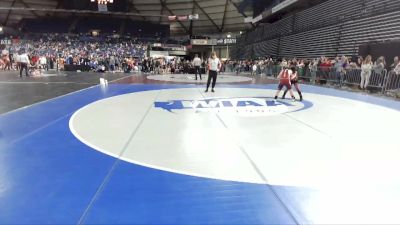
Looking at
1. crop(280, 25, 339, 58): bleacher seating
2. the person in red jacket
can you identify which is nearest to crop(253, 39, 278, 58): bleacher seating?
crop(280, 25, 339, 58): bleacher seating

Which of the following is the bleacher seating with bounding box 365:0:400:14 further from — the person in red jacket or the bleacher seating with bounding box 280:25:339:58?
the person in red jacket

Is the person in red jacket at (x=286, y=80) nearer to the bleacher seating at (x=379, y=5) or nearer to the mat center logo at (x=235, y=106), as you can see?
the mat center logo at (x=235, y=106)

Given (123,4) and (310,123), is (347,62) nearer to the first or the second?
(310,123)

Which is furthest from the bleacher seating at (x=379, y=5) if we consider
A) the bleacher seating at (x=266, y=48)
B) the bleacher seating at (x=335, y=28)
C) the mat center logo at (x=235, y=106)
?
the bleacher seating at (x=266, y=48)

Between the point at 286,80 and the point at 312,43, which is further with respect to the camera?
the point at 312,43

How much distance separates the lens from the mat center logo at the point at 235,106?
782cm

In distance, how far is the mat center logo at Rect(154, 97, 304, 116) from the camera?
782 cm

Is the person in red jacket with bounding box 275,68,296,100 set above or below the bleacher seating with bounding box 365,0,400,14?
below

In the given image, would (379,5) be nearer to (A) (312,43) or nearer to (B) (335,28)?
(B) (335,28)

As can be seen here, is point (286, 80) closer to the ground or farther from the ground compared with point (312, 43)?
closer to the ground

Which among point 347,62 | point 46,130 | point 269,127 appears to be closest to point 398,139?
point 269,127

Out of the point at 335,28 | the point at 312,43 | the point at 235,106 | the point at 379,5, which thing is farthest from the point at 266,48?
the point at 235,106

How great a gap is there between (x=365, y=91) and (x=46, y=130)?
12383 mm

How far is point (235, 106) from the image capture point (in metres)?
→ 8.59
